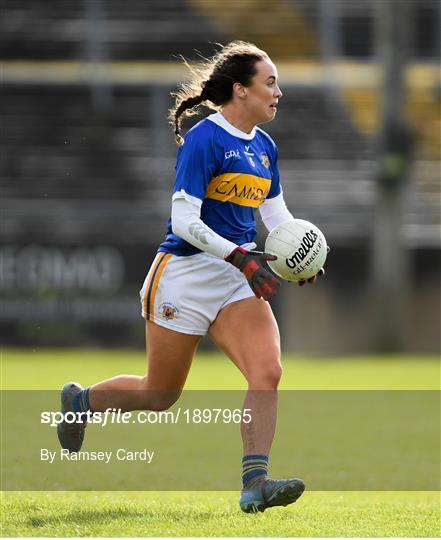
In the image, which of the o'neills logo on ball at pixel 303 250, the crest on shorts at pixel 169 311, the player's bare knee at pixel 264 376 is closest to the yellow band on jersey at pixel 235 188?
the o'neills logo on ball at pixel 303 250

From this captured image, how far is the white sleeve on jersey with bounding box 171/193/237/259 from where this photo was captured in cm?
511

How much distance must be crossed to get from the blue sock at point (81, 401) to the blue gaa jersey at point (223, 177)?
2.51ft

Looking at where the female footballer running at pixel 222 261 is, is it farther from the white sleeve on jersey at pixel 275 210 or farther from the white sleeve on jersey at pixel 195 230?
the white sleeve on jersey at pixel 275 210

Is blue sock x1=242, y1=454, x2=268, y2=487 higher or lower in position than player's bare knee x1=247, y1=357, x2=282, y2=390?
lower

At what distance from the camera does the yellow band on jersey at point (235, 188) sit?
531 cm

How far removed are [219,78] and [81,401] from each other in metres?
1.54

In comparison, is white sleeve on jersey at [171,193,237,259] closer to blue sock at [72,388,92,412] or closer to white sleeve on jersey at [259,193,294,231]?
white sleeve on jersey at [259,193,294,231]

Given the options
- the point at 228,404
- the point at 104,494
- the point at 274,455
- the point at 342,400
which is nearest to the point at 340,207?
the point at 342,400

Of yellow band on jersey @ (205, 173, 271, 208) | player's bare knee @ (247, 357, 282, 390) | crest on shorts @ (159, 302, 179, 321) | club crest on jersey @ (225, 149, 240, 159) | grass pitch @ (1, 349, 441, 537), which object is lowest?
grass pitch @ (1, 349, 441, 537)

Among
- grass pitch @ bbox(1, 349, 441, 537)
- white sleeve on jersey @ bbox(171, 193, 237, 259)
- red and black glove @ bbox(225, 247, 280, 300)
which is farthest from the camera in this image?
white sleeve on jersey @ bbox(171, 193, 237, 259)

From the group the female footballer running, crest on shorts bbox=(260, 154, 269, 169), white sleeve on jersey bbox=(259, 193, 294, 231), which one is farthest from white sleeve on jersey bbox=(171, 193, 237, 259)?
white sleeve on jersey bbox=(259, 193, 294, 231)

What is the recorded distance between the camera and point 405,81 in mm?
18094

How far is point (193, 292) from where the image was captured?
532 cm

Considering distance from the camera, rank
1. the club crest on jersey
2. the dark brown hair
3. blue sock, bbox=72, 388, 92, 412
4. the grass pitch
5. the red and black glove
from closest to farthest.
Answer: the grass pitch, the red and black glove, the club crest on jersey, the dark brown hair, blue sock, bbox=72, 388, 92, 412
